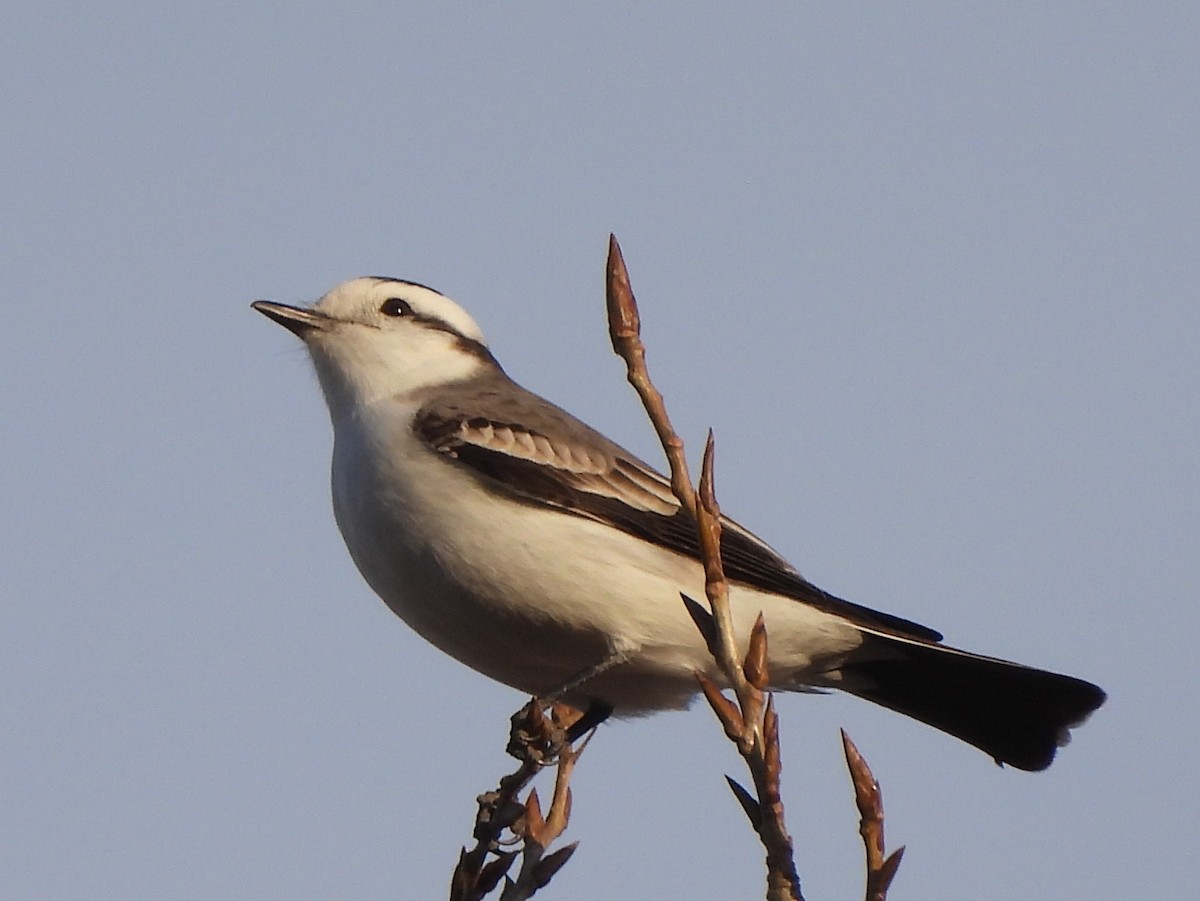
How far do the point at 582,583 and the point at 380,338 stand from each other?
2.35 metres

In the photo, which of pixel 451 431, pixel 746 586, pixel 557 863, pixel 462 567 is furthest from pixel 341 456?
pixel 557 863

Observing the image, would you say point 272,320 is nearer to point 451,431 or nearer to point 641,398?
point 451,431

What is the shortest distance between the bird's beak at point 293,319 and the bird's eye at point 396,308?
0.32m

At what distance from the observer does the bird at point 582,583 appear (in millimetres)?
7430

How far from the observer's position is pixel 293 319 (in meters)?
9.14

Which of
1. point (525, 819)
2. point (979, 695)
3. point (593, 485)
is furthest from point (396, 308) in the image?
point (525, 819)

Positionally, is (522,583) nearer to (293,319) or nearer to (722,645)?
(293,319)

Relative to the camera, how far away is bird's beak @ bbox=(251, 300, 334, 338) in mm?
9141

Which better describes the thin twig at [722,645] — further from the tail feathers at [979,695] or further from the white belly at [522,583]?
the tail feathers at [979,695]

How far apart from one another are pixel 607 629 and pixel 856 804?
3523 mm

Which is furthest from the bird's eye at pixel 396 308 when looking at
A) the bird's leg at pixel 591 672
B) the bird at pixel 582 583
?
the bird's leg at pixel 591 672

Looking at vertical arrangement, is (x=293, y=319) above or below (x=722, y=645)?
above

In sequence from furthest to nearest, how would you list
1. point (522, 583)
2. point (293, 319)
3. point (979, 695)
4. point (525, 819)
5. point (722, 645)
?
point (293, 319)
point (979, 695)
point (522, 583)
point (525, 819)
point (722, 645)

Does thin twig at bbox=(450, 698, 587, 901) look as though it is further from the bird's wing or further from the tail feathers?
the tail feathers
